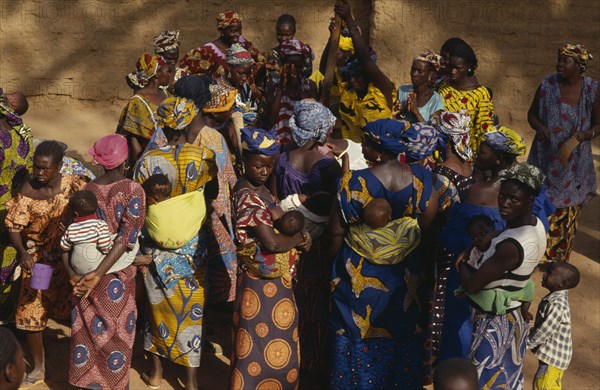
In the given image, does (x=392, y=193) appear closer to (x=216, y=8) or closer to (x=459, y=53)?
(x=459, y=53)

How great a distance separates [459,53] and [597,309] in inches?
103

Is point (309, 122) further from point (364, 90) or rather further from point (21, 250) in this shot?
point (21, 250)

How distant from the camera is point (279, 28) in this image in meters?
8.78

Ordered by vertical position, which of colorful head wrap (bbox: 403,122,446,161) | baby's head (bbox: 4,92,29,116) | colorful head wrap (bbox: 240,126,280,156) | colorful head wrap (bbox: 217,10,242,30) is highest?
colorful head wrap (bbox: 403,122,446,161)

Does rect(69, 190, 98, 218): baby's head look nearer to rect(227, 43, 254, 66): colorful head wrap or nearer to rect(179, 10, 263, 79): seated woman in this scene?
rect(227, 43, 254, 66): colorful head wrap

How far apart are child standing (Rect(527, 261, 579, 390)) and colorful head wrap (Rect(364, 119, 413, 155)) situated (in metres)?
1.16

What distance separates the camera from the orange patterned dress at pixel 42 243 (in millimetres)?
5988

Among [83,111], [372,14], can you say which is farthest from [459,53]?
[83,111]

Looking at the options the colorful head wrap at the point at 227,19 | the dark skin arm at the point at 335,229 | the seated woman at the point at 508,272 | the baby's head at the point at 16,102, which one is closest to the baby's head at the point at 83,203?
the dark skin arm at the point at 335,229

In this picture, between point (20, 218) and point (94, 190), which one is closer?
point (94, 190)

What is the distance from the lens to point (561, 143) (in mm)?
8031

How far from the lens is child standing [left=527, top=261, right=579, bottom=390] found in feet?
17.3

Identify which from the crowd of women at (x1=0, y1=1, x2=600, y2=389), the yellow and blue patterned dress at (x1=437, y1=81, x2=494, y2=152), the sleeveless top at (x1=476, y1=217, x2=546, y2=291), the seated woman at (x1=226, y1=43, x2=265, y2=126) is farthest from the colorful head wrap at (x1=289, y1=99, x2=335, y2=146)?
the yellow and blue patterned dress at (x1=437, y1=81, x2=494, y2=152)

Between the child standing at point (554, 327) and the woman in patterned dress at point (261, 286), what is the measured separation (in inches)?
58.3
